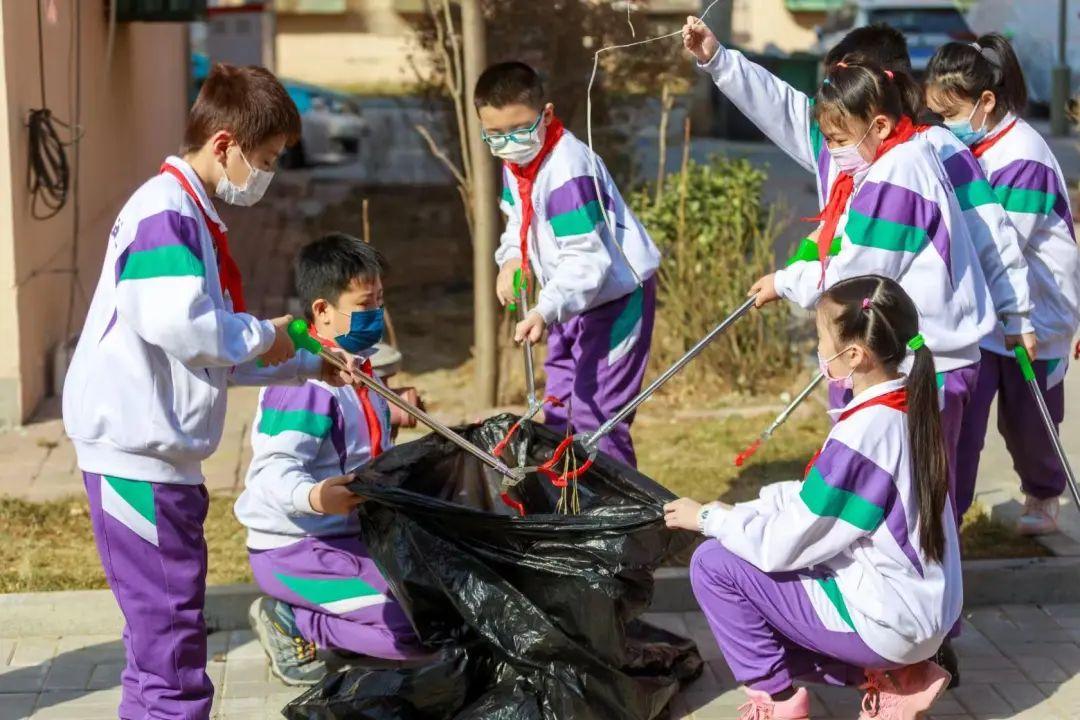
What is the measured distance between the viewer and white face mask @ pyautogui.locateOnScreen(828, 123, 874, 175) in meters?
4.09

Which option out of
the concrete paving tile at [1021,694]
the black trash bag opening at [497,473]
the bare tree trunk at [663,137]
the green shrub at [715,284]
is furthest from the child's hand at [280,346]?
the bare tree trunk at [663,137]

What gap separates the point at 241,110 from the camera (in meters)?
3.48

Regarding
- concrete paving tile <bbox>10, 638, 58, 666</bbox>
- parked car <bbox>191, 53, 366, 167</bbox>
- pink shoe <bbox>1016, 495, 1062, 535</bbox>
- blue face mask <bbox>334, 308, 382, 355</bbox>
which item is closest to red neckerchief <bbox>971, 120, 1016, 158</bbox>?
pink shoe <bbox>1016, 495, 1062, 535</bbox>

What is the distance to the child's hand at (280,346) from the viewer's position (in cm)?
345

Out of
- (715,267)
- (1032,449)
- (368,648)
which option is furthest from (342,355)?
(715,267)

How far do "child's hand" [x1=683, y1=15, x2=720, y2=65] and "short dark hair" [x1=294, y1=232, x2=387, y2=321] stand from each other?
1108mm

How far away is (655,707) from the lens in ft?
13.2

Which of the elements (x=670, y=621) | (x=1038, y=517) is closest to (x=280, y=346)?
(x=670, y=621)

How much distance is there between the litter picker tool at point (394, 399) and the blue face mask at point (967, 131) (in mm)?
1843

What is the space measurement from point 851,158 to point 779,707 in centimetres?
147

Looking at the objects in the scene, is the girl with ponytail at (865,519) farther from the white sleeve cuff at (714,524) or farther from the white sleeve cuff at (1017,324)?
the white sleeve cuff at (1017,324)

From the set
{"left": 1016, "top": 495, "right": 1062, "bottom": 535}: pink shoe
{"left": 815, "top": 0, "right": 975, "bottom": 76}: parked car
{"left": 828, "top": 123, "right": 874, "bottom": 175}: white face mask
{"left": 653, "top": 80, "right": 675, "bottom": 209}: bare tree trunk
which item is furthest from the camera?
{"left": 815, "top": 0, "right": 975, "bottom": 76}: parked car

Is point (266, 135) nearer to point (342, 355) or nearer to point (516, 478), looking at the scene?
point (342, 355)

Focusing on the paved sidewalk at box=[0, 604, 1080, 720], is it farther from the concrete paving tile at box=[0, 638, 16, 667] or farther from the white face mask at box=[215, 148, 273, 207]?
the white face mask at box=[215, 148, 273, 207]
